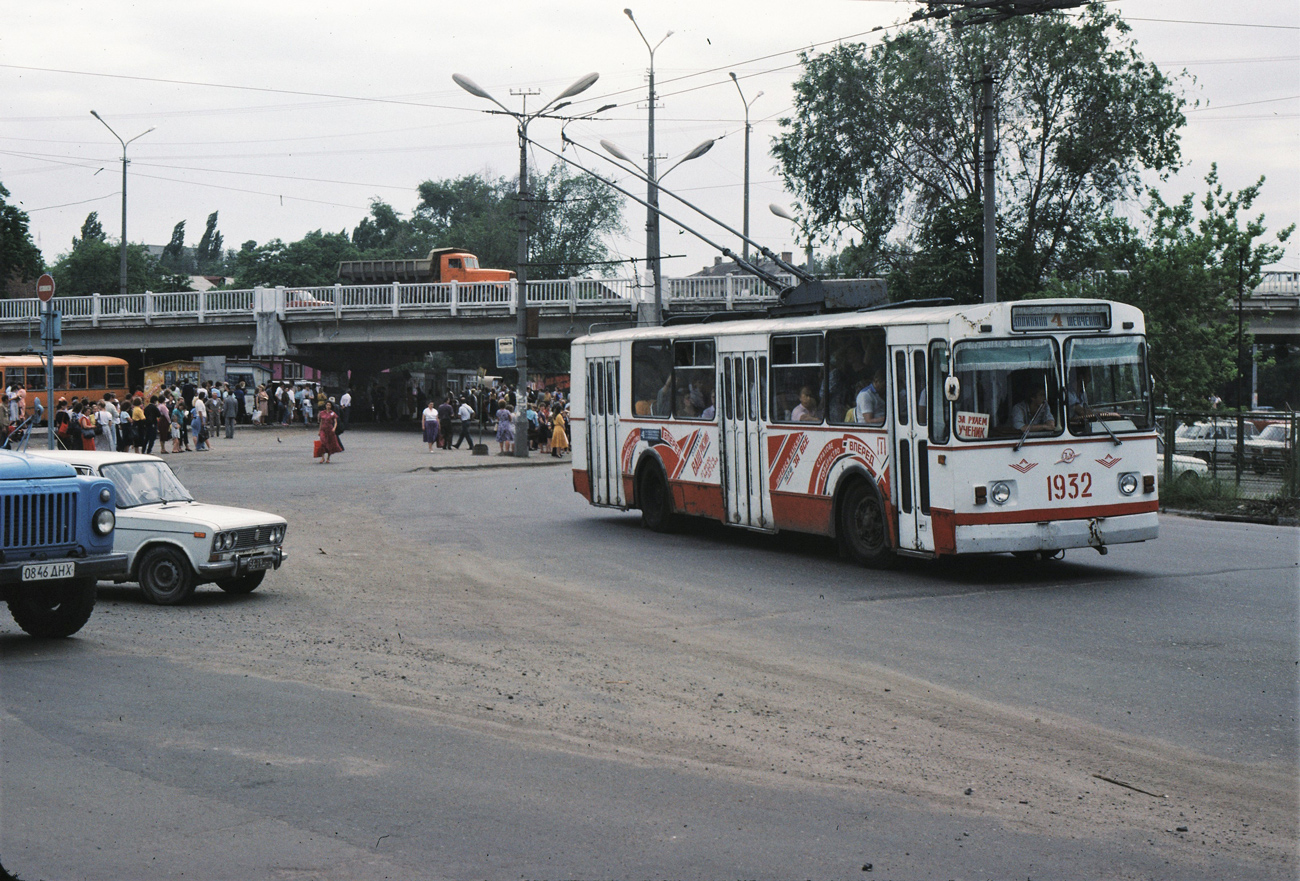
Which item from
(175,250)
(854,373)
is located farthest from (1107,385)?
(175,250)

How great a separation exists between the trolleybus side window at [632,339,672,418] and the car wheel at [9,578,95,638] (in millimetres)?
9660

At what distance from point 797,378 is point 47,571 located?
882 cm

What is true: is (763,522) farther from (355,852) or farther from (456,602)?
(355,852)

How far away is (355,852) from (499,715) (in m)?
2.51

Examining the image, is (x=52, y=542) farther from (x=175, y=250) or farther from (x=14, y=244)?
(x=175, y=250)

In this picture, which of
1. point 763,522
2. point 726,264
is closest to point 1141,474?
point 763,522

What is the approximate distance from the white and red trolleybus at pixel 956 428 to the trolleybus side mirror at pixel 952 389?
12mm

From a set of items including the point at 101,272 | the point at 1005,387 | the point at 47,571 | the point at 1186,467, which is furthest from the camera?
the point at 101,272

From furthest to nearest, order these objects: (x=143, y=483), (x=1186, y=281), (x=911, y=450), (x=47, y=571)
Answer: (x=1186, y=281)
(x=911, y=450)
(x=143, y=483)
(x=47, y=571)

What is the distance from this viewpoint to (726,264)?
122438mm

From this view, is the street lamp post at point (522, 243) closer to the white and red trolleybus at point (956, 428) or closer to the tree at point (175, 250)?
the white and red trolleybus at point (956, 428)

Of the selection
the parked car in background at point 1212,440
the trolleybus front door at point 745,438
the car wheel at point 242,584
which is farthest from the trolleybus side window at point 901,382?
A: the parked car in background at point 1212,440

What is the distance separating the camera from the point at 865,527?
14.6 meters

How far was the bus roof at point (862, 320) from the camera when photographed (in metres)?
13.2
